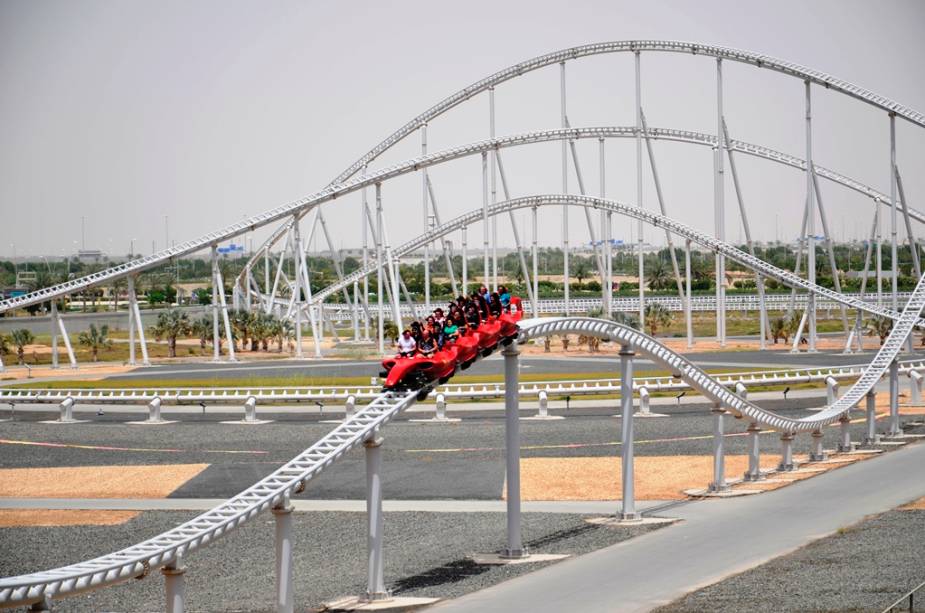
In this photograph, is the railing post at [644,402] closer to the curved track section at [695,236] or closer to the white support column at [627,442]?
the white support column at [627,442]

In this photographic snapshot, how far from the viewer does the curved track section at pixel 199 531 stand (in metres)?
13.6

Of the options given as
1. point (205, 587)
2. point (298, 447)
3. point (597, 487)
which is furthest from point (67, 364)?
point (205, 587)

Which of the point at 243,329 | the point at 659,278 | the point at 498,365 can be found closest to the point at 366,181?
the point at 498,365

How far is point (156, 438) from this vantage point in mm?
35719

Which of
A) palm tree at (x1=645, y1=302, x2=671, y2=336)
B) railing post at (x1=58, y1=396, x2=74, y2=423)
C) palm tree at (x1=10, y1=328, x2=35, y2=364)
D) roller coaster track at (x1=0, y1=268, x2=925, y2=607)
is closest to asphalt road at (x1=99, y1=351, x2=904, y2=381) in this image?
palm tree at (x1=10, y1=328, x2=35, y2=364)

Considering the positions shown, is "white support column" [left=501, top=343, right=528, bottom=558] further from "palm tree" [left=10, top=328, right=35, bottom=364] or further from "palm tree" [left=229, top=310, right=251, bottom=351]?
"palm tree" [left=229, top=310, right=251, bottom=351]

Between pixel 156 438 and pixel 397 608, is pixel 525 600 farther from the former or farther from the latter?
pixel 156 438

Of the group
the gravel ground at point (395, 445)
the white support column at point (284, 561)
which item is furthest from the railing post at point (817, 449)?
the white support column at point (284, 561)

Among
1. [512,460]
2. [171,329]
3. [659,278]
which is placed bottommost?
[512,460]

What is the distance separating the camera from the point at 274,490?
54.9 ft

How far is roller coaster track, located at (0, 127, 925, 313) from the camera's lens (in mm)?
59344

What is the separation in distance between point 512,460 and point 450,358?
6.15 feet

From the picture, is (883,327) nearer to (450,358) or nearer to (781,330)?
(781,330)

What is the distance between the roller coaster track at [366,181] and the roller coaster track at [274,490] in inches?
1303
